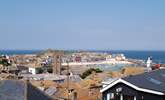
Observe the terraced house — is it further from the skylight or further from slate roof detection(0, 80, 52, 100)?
slate roof detection(0, 80, 52, 100)

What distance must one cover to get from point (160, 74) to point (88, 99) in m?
9.10

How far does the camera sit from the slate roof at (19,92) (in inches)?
633

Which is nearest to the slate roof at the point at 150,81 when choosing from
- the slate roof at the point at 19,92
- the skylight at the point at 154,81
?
the skylight at the point at 154,81

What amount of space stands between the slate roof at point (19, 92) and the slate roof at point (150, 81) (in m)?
4.85

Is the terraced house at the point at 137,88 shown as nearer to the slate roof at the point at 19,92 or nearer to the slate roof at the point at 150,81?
the slate roof at the point at 150,81

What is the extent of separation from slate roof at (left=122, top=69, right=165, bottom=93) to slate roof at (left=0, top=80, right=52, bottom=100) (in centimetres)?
485

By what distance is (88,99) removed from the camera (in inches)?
1165

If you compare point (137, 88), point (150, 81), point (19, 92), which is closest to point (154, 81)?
point (150, 81)

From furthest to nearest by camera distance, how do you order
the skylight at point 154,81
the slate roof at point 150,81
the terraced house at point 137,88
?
the skylight at point 154,81 < the slate roof at point 150,81 < the terraced house at point 137,88

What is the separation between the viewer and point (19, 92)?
1619 cm

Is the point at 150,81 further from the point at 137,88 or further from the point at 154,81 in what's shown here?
the point at 137,88

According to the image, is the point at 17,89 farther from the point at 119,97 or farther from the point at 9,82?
the point at 119,97

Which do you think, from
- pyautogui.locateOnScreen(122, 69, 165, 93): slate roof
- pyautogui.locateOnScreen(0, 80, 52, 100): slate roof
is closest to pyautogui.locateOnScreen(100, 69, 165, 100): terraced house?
pyautogui.locateOnScreen(122, 69, 165, 93): slate roof

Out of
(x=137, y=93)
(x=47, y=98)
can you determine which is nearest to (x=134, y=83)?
(x=137, y=93)
